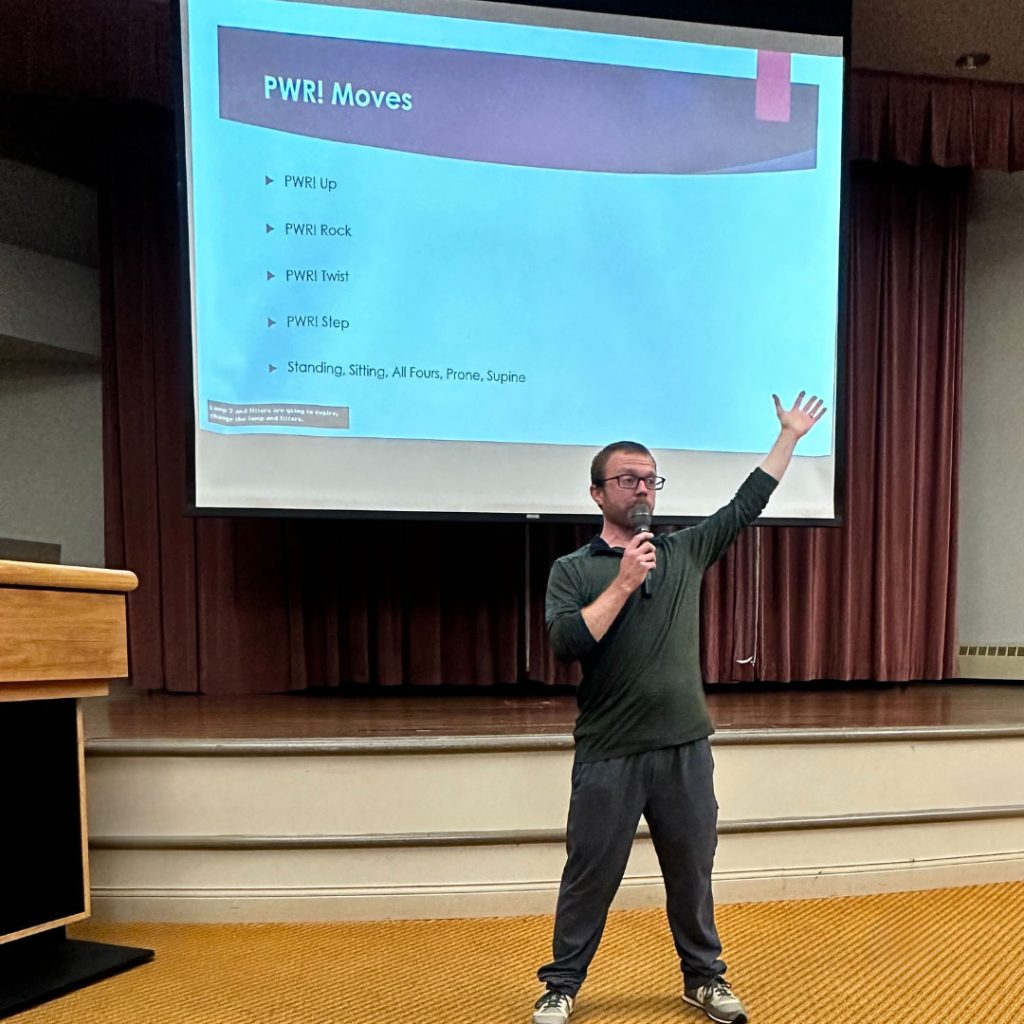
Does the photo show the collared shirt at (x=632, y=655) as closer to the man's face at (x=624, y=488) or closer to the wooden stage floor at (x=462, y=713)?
the man's face at (x=624, y=488)

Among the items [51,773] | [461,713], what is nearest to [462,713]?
[461,713]

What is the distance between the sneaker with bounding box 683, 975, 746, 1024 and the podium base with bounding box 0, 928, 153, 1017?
1.03m

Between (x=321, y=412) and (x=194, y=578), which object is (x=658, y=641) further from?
(x=194, y=578)

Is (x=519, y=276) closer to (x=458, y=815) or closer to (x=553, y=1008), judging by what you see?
(x=458, y=815)

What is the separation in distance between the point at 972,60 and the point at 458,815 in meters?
3.04

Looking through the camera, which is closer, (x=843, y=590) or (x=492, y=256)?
(x=492, y=256)

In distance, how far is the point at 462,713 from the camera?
8.30 ft

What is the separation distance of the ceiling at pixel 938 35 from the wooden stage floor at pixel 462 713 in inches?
84.6

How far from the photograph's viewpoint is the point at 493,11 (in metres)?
2.67

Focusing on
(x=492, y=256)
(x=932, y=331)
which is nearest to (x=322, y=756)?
(x=492, y=256)

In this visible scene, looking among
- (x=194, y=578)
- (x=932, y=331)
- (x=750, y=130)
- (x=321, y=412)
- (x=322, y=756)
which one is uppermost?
(x=750, y=130)

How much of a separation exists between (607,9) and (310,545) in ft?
6.06

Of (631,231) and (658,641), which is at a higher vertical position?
(631,231)

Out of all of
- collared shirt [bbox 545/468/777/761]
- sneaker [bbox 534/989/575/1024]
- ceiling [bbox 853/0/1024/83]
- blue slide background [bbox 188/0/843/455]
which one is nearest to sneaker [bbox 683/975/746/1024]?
sneaker [bbox 534/989/575/1024]
